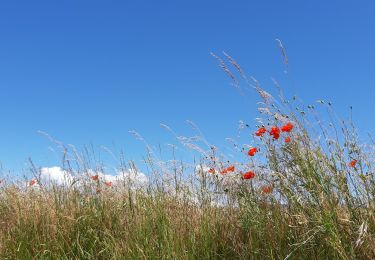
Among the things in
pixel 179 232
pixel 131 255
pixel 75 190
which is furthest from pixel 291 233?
pixel 75 190

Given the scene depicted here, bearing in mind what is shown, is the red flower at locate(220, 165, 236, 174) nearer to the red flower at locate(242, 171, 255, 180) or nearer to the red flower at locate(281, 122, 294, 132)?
the red flower at locate(242, 171, 255, 180)

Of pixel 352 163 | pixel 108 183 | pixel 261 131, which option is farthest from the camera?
pixel 108 183

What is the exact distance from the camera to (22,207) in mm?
5188

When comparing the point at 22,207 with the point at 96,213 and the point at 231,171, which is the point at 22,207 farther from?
the point at 231,171

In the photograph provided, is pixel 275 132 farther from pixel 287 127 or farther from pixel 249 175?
pixel 249 175

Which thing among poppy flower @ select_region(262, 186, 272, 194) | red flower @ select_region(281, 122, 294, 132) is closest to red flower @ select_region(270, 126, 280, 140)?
red flower @ select_region(281, 122, 294, 132)

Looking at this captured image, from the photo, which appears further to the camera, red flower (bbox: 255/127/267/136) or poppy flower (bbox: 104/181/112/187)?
poppy flower (bbox: 104/181/112/187)

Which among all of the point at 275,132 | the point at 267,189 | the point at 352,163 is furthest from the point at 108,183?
the point at 352,163

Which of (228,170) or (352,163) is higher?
(228,170)

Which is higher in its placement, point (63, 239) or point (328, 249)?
point (63, 239)

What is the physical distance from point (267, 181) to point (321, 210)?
80 centimetres

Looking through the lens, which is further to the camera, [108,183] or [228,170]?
[108,183]

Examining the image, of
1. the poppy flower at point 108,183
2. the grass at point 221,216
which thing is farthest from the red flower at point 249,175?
the poppy flower at point 108,183

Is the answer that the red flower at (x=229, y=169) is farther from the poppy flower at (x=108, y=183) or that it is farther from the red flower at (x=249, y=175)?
the poppy flower at (x=108, y=183)
